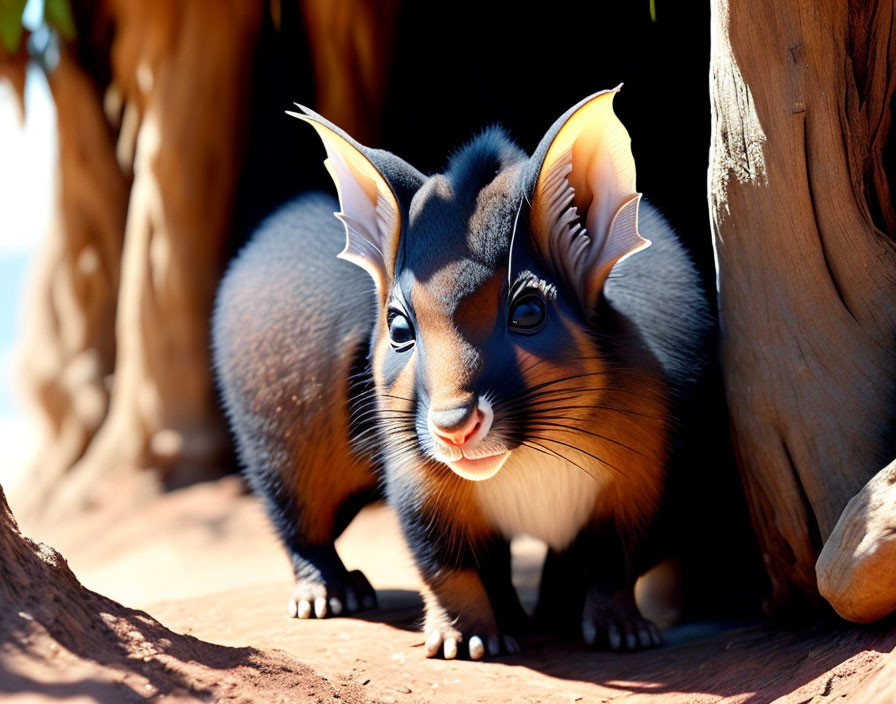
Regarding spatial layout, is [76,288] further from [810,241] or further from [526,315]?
[810,241]

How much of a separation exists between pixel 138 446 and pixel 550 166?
15.1 ft

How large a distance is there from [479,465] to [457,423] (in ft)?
0.72

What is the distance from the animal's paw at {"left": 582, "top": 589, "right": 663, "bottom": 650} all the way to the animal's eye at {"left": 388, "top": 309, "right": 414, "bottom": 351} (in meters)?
1.18

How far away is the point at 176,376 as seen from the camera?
6859 mm

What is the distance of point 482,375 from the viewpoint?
312 centimetres

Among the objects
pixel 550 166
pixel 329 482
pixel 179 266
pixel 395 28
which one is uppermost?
pixel 395 28

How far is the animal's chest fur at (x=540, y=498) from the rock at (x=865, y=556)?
83 cm

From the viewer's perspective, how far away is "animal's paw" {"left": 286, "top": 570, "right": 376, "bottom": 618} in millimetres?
4098

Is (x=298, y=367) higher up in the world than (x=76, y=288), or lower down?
lower down

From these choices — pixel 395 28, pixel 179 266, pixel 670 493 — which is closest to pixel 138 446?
pixel 179 266

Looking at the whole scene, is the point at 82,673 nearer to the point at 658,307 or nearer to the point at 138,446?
the point at 658,307

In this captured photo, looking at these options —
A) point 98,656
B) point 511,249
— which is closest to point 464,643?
point 511,249

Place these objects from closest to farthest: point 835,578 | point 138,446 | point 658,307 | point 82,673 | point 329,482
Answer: point 82,673
point 835,578
point 658,307
point 329,482
point 138,446

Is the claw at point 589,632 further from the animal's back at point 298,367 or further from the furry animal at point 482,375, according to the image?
the animal's back at point 298,367
